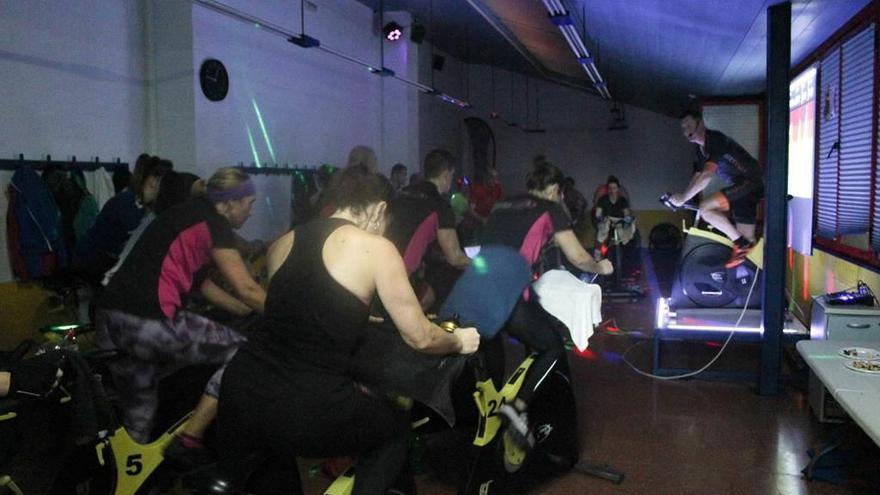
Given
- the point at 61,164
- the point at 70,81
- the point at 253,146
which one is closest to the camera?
the point at 61,164

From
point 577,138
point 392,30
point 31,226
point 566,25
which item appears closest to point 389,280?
point 566,25

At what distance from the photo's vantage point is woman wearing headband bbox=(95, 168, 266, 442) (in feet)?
8.98

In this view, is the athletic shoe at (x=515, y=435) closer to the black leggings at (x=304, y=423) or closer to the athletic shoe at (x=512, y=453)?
the athletic shoe at (x=512, y=453)

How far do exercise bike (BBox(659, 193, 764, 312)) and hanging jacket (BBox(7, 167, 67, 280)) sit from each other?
4719 millimetres

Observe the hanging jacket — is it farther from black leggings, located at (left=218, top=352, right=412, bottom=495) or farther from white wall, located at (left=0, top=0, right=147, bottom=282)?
black leggings, located at (left=218, top=352, right=412, bottom=495)

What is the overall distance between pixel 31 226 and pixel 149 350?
9.10 feet

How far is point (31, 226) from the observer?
192 inches

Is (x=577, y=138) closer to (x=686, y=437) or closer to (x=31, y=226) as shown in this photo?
(x=686, y=437)

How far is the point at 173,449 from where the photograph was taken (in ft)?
9.12

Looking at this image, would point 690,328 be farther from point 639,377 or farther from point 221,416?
point 221,416

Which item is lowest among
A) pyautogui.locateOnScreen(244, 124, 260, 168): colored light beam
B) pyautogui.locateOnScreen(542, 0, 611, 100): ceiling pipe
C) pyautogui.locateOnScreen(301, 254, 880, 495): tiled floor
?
pyautogui.locateOnScreen(301, 254, 880, 495): tiled floor

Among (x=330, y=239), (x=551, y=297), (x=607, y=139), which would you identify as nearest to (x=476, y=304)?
(x=551, y=297)

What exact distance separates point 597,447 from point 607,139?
11.6 meters

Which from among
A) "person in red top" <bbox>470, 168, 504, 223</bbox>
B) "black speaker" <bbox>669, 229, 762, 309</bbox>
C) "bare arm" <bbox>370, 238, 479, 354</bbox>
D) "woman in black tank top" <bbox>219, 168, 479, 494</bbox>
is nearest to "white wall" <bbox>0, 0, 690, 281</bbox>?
"person in red top" <bbox>470, 168, 504, 223</bbox>
